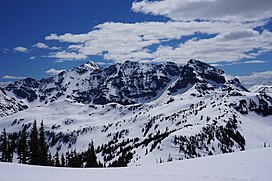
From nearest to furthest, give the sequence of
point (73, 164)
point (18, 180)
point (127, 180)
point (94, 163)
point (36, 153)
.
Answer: point (18, 180)
point (127, 180)
point (36, 153)
point (94, 163)
point (73, 164)

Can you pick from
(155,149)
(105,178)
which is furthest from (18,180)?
(155,149)

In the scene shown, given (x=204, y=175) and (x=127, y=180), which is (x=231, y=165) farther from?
(x=127, y=180)

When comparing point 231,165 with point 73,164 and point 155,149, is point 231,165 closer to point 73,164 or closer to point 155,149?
point 73,164

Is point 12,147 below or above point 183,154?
above

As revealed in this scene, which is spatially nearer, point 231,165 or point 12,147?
point 231,165

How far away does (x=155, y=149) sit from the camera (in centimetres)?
19900

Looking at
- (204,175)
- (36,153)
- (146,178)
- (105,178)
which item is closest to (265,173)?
(204,175)

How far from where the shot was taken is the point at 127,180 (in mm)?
22234

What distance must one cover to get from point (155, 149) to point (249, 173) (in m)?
180

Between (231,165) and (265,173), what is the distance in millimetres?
5758

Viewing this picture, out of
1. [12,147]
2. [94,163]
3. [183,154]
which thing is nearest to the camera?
[12,147]

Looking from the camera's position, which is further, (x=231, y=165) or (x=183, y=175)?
(x=231, y=165)

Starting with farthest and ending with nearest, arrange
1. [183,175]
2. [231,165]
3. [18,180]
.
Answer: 1. [231,165]
2. [183,175]
3. [18,180]

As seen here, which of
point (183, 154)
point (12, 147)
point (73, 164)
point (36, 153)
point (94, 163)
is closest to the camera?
point (36, 153)
